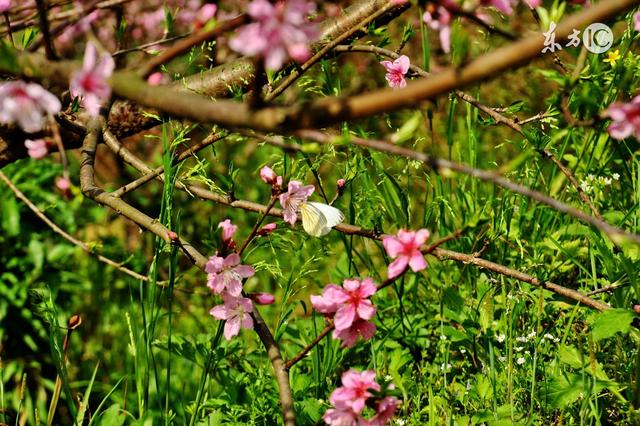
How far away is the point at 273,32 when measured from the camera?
105cm

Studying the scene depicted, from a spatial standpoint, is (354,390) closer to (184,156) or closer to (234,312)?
(234,312)

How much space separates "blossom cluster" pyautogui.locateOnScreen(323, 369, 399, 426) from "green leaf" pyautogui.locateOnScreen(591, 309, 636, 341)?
555 mm

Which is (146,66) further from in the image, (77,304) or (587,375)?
(77,304)

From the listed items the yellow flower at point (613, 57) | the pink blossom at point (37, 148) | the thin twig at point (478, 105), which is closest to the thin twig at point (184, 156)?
the pink blossom at point (37, 148)

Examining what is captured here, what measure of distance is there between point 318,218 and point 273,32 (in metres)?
0.80

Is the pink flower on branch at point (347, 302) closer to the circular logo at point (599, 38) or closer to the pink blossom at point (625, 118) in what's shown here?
the pink blossom at point (625, 118)

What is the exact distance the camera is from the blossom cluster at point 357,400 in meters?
1.46

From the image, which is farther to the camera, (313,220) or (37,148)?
(37,148)

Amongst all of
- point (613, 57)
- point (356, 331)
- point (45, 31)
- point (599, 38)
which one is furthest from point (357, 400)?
point (613, 57)

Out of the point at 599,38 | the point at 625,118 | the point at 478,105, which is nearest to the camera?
the point at 625,118

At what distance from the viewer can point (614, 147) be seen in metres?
2.74

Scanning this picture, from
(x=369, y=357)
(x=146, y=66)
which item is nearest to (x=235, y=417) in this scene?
(x=369, y=357)

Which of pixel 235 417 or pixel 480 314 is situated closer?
pixel 235 417

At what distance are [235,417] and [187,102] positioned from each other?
49.0 inches
